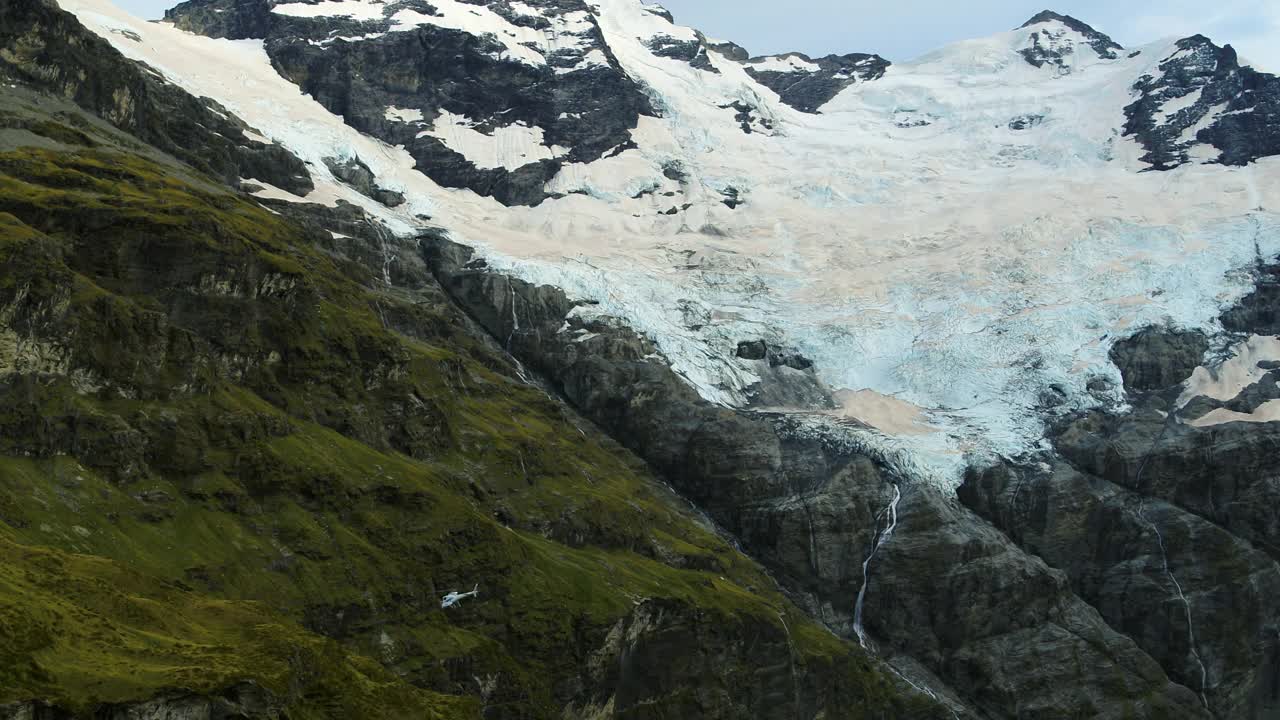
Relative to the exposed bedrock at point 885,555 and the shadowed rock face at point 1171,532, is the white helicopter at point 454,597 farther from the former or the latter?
the shadowed rock face at point 1171,532

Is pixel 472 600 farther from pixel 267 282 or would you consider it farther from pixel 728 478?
pixel 728 478

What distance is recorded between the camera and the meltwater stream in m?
152

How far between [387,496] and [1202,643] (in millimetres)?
112069

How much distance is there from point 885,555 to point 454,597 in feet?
252

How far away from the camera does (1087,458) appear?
576 feet

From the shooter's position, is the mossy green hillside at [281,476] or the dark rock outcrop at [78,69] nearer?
the mossy green hillside at [281,476]

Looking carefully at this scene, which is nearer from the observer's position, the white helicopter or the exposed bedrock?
the white helicopter

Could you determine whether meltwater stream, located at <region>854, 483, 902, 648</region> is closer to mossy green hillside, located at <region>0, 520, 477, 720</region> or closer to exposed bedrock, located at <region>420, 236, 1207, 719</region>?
exposed bedrock, located at <region>420, 236, 1207, 719</region>

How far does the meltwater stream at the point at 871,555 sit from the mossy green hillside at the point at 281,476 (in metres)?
17.5

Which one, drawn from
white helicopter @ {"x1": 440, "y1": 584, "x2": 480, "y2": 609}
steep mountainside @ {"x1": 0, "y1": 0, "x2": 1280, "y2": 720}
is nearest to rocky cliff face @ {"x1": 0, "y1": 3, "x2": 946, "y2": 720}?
steep mountainside @ {"x1": 0, "y1": 0, "x2": 1280, "y2": 720}

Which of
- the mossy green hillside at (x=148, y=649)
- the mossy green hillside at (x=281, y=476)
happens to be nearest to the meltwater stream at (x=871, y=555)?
the mossy green hillside at (x=281, y=476)

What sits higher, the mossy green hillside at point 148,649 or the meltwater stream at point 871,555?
the mossy green hillside at point 148,649

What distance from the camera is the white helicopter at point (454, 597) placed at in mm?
95525

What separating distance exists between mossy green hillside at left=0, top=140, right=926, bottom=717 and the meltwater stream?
17456 mm
